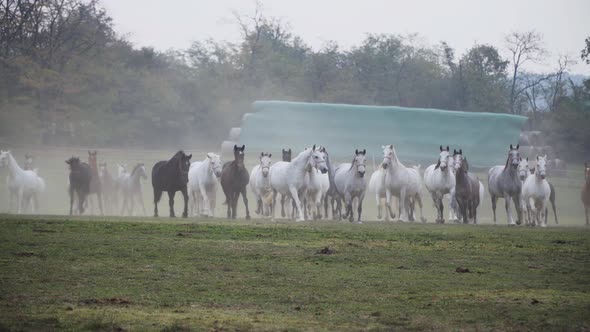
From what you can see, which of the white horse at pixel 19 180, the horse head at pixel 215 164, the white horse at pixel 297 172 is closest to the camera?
the white horse at pixel 297 172

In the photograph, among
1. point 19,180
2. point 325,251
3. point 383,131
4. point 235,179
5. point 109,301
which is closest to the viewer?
point 109,301

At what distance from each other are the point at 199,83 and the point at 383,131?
20.8 m

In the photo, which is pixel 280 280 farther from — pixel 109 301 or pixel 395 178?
pixel 395 178

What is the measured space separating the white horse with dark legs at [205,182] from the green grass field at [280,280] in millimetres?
8209

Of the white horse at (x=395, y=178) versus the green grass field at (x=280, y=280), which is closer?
the green grass field at (x=280, y=280)

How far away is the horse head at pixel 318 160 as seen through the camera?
2758 cm

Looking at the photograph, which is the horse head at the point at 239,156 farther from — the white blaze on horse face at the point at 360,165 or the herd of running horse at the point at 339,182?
the white blaze on horse face at the point at 360,165

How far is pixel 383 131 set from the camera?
159 feet

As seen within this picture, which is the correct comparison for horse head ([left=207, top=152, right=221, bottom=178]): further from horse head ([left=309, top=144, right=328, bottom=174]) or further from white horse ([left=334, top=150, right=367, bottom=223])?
white horse ([left=334, top=150, right=367, bottom=223])

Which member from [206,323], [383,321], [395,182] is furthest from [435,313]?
[395,182]

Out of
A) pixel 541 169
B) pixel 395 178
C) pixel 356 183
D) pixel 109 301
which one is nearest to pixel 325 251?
pixel 109 301

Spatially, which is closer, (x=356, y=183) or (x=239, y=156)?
(x=356, y=183)

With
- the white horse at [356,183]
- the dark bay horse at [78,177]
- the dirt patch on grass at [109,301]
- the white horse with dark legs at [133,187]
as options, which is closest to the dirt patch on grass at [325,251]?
the dirt patch on grass at [109,301]

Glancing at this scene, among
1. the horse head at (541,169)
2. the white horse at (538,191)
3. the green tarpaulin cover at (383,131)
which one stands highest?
the green tarpaulin cover at (383,131)
